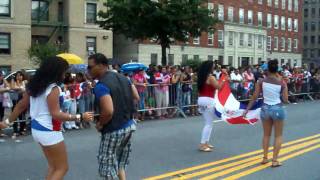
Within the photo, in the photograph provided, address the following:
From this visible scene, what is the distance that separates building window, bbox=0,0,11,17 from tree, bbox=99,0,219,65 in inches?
566

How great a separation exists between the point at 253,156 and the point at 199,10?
24.6m

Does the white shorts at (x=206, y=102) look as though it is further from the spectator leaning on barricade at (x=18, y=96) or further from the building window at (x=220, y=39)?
the building window at (x=220, y=39)

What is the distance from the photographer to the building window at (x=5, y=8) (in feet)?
144

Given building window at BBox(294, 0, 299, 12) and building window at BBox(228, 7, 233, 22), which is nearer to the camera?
building window at BBox(228, 7, 233, 22)

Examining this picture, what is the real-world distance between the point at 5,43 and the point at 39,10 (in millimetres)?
5060

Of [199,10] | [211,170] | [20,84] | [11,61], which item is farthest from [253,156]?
[11,61]

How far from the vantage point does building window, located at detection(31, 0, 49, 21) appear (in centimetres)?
4681

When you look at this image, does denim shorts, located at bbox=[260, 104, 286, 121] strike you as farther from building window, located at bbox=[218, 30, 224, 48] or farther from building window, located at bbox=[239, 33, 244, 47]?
building window, located at bbox=[239, 33, 244, 47]

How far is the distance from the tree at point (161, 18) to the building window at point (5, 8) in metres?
14.4

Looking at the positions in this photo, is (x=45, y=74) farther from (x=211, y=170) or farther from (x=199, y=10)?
(x=199, y=10)

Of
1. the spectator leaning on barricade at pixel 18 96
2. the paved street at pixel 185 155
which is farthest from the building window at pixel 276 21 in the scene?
the spectator leaning on barricade at pixel 18 96

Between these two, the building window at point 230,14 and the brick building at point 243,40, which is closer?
the brick building at point 243,40

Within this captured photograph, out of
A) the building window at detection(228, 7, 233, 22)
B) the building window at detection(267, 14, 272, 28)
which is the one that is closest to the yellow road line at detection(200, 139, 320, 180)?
the building window at detection(228, 7, 233, 22)

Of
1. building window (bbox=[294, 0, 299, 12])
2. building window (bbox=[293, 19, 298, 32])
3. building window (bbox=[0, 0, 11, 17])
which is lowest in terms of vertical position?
building window (bbox=[0, 0, 11, 17])
